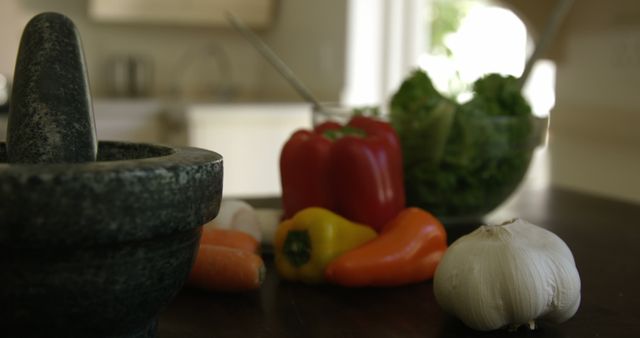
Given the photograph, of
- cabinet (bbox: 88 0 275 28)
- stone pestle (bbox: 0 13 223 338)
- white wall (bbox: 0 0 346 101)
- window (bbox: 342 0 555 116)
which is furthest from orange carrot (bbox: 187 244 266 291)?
cabinet (bbox: 88 0 275 28)

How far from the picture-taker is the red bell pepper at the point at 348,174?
960mm

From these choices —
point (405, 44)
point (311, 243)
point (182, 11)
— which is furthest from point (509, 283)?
point (182, 11)

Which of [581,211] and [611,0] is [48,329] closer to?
[581,211]

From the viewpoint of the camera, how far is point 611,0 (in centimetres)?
181

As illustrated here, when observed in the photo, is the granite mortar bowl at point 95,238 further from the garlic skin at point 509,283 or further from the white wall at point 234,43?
the white wall at point 234,43

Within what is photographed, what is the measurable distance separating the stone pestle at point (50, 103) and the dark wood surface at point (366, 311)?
0.19 m

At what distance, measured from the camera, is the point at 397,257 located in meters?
0.81

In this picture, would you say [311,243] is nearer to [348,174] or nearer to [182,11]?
[348,174]

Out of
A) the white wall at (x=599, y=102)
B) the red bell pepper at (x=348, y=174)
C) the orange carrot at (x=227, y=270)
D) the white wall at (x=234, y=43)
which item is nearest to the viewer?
the orange carrot at (x=227, y=270)

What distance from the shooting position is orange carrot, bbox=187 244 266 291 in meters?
0.75

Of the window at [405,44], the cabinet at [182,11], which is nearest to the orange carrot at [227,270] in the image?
the window at [405,44]

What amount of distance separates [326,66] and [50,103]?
254 centimetres

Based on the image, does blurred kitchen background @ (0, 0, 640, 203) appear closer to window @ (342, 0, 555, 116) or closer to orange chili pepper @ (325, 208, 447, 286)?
window @ (342, 0, 555, 116)

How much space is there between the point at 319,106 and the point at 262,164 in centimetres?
170
